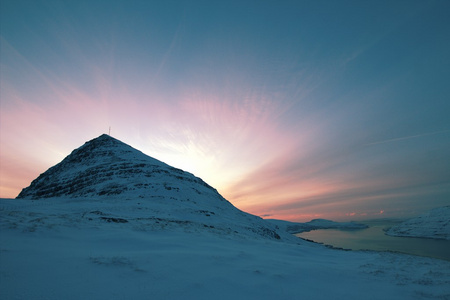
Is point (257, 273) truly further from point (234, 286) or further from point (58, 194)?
point (58, 194)

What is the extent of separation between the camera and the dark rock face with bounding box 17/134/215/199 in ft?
122

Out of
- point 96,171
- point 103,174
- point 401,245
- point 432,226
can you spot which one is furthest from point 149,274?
point 432,226

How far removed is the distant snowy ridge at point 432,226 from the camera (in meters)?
74.2

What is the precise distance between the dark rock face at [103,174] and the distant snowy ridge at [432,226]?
86959 millimetres

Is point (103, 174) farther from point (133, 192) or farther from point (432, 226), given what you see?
point (432, 226)

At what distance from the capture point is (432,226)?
8112 cm

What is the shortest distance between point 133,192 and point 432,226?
107897mm

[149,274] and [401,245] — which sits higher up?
[149,274]

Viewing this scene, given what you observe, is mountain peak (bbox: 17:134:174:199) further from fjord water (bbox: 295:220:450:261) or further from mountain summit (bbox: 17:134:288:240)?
fjord water (bbox: 295:220:450:261)

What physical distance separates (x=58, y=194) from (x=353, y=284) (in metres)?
50.9

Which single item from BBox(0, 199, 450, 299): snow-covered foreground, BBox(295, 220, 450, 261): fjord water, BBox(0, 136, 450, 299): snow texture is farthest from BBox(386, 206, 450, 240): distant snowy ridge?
BBox(0, 199, 450, 299): snow-covered foreground

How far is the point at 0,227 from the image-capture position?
9055mm

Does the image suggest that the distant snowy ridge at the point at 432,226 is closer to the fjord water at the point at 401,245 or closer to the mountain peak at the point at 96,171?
the fjord water at the point at 401,245

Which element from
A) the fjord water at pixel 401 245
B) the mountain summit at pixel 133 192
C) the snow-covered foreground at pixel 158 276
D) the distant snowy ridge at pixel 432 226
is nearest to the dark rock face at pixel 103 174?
the mountain summit at pixel 133 192
